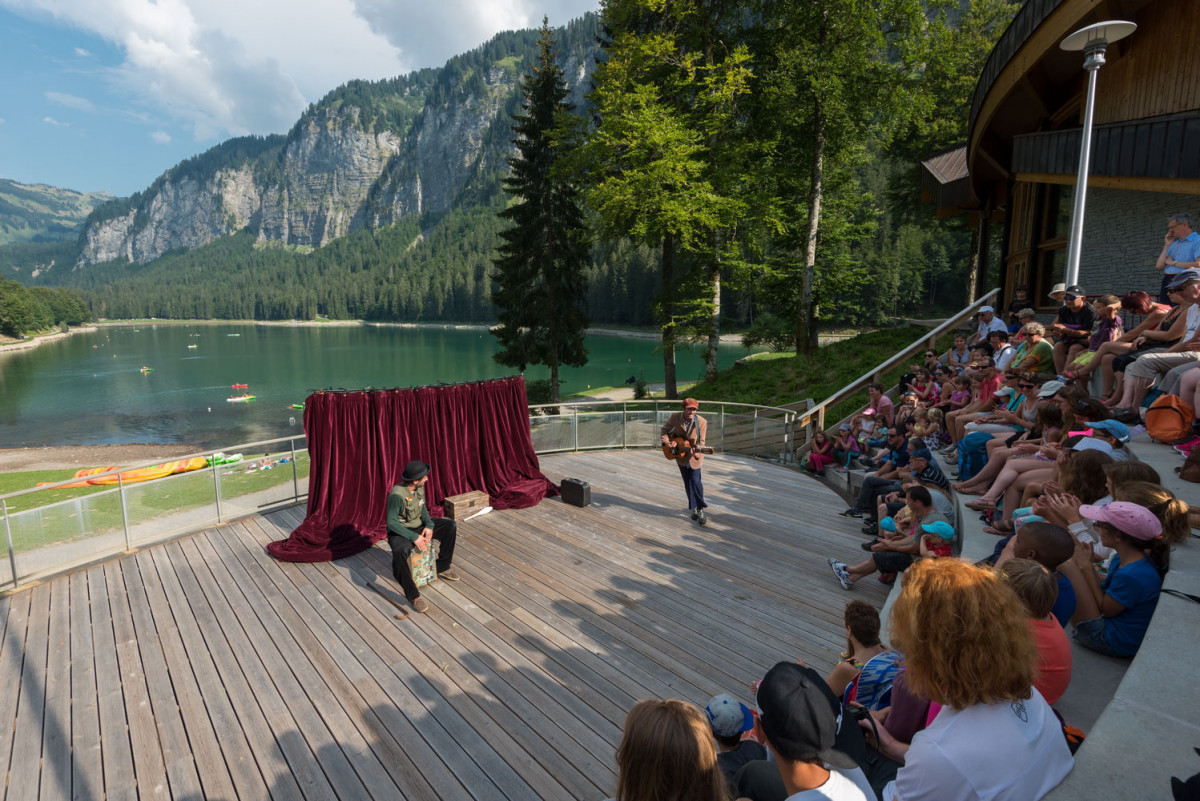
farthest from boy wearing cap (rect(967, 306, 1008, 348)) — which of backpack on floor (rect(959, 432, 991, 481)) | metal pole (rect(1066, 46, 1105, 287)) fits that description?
backpack on floor (rect(959, 432, 991, 481))

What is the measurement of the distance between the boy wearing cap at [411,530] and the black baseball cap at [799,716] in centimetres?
396

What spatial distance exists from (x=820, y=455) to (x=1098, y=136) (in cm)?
670

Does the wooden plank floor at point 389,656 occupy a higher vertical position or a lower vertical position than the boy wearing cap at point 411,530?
lower

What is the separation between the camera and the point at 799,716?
205 centimetres

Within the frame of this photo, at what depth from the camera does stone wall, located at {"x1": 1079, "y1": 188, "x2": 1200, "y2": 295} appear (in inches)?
372

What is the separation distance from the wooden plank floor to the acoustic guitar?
0.85 metres

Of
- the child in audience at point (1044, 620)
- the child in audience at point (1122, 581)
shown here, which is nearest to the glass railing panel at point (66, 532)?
the child in audience at point (1044, 620)

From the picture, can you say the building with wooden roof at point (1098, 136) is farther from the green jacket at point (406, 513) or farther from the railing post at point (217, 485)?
the railing post at point (217, 485)

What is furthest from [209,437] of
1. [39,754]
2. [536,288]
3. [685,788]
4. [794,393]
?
[685,788]

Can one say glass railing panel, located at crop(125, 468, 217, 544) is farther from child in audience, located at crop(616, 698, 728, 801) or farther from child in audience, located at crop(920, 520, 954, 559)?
child in audience, located at crop(920, 520, 954, 559)

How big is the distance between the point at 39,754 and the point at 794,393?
17.1 metres

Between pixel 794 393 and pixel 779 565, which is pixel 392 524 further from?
pixel 794 393

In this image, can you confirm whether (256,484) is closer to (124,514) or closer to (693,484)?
(124,514)

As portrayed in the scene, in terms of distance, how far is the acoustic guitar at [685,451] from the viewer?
7.20 meters
